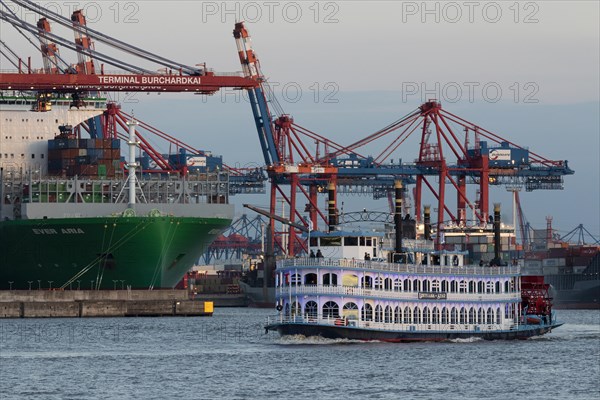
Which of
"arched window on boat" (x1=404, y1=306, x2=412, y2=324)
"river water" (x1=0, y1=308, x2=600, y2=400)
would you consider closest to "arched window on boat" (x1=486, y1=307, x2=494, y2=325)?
"river water" (x1=0, y1=308, x2=600, y2=400)

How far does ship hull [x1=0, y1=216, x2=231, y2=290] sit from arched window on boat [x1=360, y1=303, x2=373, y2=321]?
4981 cm

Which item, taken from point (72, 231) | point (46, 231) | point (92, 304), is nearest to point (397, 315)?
point (92, 304)

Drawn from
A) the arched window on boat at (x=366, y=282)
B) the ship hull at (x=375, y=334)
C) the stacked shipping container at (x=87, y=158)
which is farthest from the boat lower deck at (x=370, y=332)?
the stacked shipping container at (x=87, y=158)

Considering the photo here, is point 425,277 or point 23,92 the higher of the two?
point 23,92

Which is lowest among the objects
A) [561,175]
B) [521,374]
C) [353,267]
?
[521,374]

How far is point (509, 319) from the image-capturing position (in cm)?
8794

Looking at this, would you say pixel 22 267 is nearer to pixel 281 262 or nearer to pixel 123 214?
pixel 123 214

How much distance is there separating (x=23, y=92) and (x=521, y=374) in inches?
3529

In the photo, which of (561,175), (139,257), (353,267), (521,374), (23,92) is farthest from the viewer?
(561,175)

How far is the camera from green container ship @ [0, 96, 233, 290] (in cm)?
12775

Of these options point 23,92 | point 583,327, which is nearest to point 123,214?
point 23,92

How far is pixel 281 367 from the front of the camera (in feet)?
229

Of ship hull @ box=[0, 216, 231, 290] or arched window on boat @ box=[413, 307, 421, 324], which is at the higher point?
ship hull @ box=[0, 216, 231, 290]

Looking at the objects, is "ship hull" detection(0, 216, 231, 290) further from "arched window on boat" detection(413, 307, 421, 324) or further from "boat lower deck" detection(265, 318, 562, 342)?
"arched window on boat" detection(413, 307, 421, 324)
